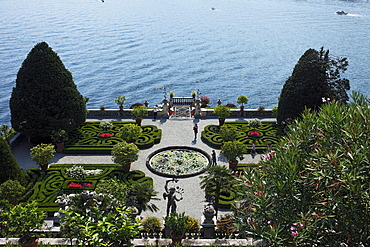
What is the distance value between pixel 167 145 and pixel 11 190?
14.7 metres

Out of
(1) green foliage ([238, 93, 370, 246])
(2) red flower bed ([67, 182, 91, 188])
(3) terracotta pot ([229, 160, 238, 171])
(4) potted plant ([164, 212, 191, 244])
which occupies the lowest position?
(2) red flower bed ([67, 182, 91, 188])

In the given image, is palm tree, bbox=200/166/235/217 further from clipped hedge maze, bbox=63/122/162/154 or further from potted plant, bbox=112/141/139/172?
clipped hedge maze, bbox=63/122/162/154

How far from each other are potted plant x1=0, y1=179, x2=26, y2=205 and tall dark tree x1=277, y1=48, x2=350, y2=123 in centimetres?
2350

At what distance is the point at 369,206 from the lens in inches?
458

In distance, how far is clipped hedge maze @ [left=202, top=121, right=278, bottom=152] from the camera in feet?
114

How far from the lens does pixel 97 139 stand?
3559cm

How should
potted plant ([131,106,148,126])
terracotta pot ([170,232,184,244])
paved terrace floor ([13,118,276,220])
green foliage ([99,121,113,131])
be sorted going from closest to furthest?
terracotta pot ([170,232,184,244]) < paved terrace floor ([13,118,276,220]) < green foliage ([99,121,113,131]) < potted plant ([131,106,148,126])

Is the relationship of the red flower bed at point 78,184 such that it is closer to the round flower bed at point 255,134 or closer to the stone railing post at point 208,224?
the stone railing post at point 208,224

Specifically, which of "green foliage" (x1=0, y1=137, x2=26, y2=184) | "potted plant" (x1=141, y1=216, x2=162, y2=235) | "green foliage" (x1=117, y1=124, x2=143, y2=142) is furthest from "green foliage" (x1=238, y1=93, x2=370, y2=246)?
A: "green foliage" (x1=117, y1=124, x2=143, y2=142)

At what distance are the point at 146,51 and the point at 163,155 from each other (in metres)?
59.7

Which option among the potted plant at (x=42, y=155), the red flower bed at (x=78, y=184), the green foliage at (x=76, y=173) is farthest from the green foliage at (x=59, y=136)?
the red flower bed at (x=78, y=184)

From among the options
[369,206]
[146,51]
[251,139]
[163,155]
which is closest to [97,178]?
[163,155]

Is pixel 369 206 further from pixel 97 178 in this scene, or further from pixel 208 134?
pixel 208 134

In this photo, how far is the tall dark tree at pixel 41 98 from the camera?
3350 centimetres
